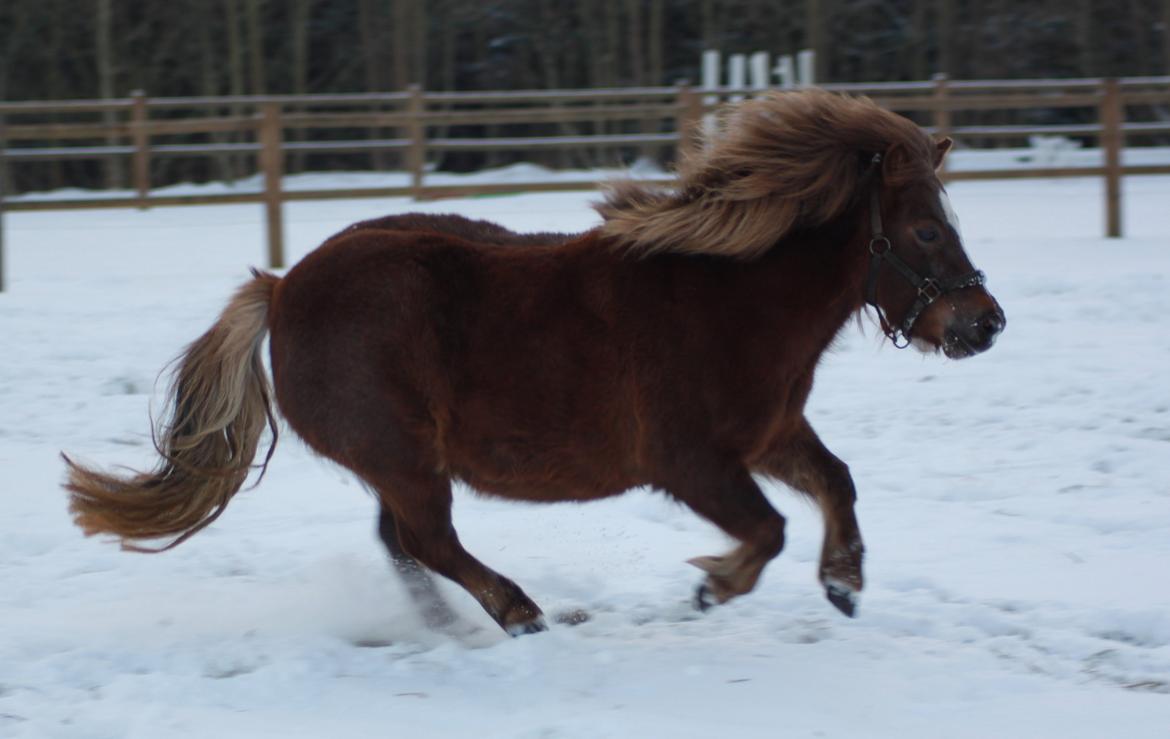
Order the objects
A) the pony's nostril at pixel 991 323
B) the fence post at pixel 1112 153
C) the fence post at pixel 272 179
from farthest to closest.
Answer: the fence post at pixel 1112 153
the fence post at pixel 272 179
the pony's nostril at pixel 991 323

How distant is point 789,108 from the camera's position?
3658 mm

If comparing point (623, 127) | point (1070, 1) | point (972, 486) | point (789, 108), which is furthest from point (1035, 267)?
point (1070, 1)

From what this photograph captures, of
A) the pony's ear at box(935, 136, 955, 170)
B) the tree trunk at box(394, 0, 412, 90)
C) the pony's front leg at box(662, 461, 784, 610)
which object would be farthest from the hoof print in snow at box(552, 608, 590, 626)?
the tree trunk at box(394, 0, 412, 90)

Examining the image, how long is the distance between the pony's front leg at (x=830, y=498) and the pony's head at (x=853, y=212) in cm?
39

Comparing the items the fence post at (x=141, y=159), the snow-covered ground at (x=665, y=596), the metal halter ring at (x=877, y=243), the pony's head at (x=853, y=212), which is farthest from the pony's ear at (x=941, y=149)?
the fence post at (x=141, y=159)

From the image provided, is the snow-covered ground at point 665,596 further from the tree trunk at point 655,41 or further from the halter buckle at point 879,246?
the tree trunk at point 655,41

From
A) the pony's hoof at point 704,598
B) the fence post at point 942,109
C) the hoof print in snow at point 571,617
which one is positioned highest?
the fence post at point 942,109

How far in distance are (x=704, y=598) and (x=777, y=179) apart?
1112 millimetres

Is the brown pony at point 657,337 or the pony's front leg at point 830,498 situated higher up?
the brown pony at point 657,337

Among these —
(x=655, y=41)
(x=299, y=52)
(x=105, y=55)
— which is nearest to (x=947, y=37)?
(x=655, y=41)

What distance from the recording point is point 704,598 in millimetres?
3559

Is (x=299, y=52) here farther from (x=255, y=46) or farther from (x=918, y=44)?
(x=918, y=44)

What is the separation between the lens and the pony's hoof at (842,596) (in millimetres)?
3529

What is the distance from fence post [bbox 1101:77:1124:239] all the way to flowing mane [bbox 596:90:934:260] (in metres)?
8.54
